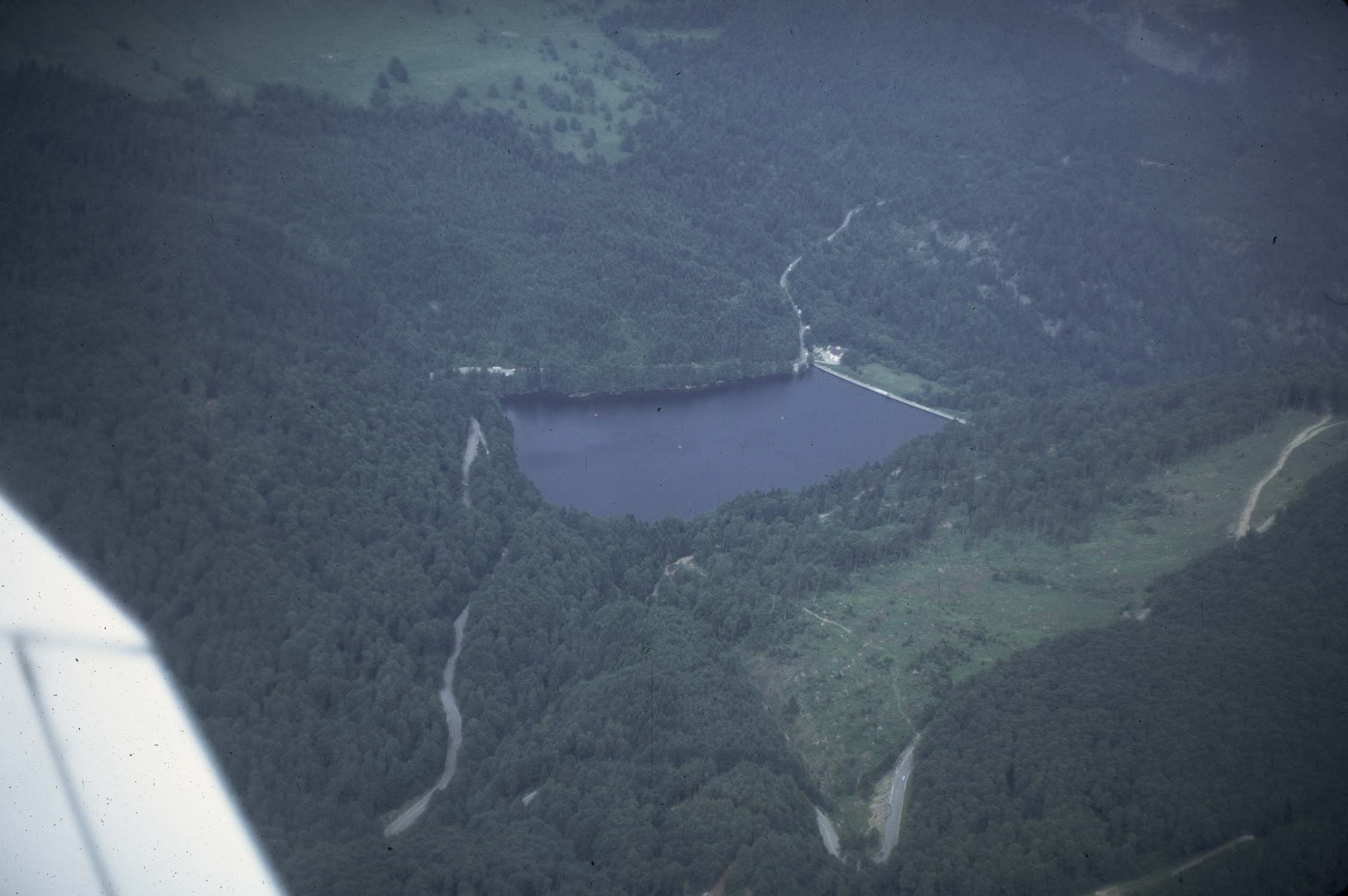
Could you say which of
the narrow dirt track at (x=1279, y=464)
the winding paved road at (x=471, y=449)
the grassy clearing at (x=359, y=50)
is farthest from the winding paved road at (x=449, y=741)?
the grassy clearing at (x=359, y=50)

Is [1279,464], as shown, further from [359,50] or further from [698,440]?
[359,50]

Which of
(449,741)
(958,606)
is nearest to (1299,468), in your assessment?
(958,606)

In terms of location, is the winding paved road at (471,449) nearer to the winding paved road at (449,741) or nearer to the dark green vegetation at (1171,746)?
the winding paved road at (449,741)

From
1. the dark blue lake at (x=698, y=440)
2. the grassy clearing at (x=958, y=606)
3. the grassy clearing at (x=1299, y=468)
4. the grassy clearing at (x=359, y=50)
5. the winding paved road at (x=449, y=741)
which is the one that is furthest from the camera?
the grassy clearing at (x=359, y=50)

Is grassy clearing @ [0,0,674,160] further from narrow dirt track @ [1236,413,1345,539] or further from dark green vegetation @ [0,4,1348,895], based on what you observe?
narrow dirt track @ [1236,413,1345,539]

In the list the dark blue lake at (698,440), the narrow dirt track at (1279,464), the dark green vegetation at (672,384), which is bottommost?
the dark blue lake at (698,440)

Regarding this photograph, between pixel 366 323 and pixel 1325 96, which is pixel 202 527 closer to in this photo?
pixel 366 323

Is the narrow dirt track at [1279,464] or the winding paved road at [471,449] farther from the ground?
the narrow dirt track at [1279,464]
